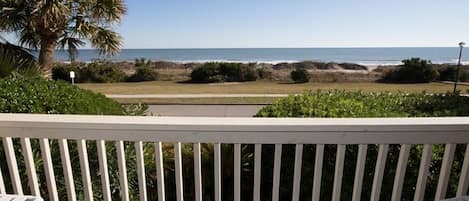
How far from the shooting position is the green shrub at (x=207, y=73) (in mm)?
22152

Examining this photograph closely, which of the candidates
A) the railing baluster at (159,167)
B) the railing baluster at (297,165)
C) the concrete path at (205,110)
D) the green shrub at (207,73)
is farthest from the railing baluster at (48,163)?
the green shrub at (207,73)

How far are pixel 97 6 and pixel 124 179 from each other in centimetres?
677

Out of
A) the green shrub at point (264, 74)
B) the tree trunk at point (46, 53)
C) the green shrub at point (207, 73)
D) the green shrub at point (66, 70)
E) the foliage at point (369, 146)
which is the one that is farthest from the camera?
the green shrub at point (264, 74)

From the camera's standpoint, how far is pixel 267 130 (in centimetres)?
137

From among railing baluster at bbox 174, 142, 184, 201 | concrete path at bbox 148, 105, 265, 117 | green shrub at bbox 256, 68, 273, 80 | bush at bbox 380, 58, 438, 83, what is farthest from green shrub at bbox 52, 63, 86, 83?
railing baluster at bbox 174, 142, 184, 201

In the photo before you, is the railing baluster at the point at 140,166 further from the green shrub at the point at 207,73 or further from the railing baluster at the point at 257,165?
the green shrub at the point at 207,73

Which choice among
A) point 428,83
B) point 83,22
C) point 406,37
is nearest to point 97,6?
point 83,22

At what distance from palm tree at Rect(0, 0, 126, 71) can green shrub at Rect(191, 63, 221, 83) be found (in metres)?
14.1

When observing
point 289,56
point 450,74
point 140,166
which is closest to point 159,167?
point 140,166

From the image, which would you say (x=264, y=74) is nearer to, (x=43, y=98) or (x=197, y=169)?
(x=43, y=98)

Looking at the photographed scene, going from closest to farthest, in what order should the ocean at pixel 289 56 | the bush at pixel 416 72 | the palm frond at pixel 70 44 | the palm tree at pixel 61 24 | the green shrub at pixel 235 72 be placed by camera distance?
1. the palm tree at pixel 61 24
2. the palm frond at pixel 70 44
3. the bush at pixel 416 72
4. the green shrub at pixel 235 72
5. the ocean at pixel 289 56

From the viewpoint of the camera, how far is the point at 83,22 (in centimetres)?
753

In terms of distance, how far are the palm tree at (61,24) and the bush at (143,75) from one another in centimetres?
1543

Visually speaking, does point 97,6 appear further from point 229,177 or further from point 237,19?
point 237,19
